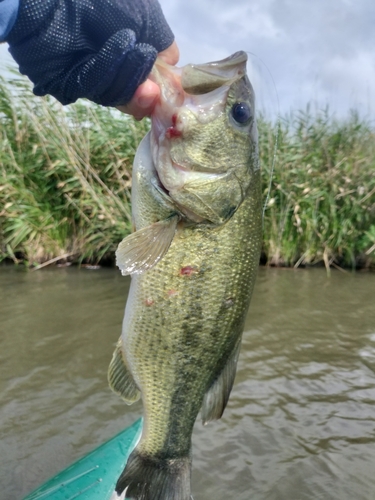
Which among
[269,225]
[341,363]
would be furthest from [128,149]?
[341,363]

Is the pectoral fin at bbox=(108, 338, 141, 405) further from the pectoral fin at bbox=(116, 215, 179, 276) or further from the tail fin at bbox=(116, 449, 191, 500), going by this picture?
the pectoral fin at bbox=(116, 215, 179, 276)

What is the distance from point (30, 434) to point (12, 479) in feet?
1.46

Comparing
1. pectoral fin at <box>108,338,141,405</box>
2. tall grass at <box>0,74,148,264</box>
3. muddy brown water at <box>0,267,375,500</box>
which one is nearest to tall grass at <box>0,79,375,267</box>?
tall grass at <box>0,74,148,264</box>

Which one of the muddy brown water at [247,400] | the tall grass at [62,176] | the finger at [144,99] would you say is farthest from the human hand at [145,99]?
the tall grass at [62,176]

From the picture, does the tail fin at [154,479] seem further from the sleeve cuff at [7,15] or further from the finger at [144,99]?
the sleeve cuff at [7,15]

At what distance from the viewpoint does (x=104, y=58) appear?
61.3 inches

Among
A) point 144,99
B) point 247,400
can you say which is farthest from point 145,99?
point 247,400

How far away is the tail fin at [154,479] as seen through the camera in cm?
184

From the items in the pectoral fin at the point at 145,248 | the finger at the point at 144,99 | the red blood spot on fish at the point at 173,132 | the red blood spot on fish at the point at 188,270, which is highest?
the finger at the point at 144,99

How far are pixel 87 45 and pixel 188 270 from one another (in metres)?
0.86

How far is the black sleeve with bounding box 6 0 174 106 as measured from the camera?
1.53 meters

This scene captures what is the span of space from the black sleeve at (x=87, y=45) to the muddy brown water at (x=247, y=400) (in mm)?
2357

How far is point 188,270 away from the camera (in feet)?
5.73

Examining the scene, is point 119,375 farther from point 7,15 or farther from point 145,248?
point 7,15
